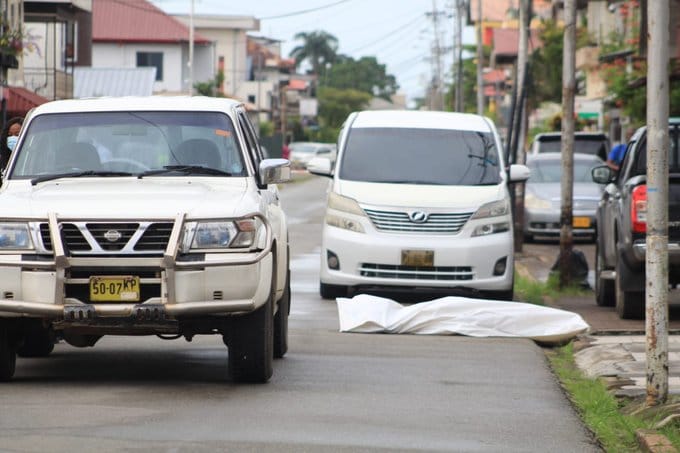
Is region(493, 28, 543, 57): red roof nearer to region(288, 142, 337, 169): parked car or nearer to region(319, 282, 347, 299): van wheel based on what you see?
region(288, 142, 337, 169): parked car

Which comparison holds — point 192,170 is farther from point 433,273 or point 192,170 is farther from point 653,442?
point 433,273

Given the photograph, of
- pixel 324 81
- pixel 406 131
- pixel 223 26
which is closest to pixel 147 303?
pixel 406 131

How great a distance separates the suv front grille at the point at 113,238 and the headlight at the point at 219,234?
0.14m

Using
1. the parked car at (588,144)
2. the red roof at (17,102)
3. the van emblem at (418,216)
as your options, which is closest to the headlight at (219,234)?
the van emblem at (418,216)

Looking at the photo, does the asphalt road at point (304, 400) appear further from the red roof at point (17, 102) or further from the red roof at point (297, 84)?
A: the red roof at point (297, 84)

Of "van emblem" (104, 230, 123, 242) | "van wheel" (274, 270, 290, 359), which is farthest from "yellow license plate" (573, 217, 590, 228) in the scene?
"van emblem" (104, 230, 123, 242)

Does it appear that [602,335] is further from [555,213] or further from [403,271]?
[555,213]

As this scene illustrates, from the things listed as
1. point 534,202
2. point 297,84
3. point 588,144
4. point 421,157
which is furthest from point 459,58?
point 297,84

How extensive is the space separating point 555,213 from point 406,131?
10.7 metres

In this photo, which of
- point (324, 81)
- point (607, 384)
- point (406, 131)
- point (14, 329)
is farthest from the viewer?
point (324, 81)

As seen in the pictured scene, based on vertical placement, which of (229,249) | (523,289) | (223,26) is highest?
(223,26)

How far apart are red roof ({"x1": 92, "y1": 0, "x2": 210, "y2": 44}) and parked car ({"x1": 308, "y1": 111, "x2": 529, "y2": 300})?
218 feet

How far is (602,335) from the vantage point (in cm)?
1419

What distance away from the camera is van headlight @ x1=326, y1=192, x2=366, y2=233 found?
1692 cm
